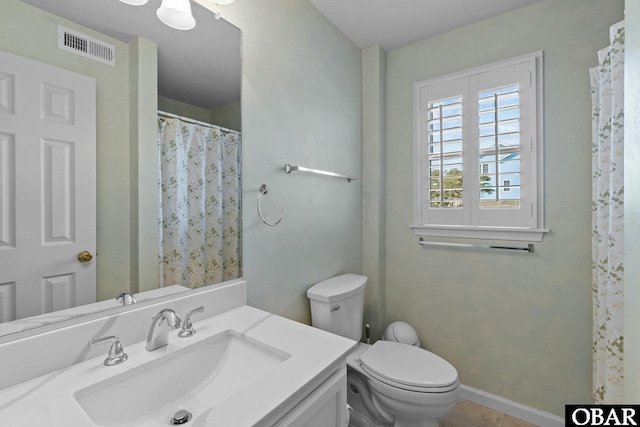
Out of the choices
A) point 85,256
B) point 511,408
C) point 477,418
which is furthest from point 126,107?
point 511,408

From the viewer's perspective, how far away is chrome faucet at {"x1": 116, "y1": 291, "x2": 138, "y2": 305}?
907mm

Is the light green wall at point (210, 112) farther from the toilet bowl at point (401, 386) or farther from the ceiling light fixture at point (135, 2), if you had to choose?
the toilet bowl at point (401, 386)

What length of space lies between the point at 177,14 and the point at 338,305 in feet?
4.73

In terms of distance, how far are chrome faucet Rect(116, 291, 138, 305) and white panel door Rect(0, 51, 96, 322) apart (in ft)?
0.23

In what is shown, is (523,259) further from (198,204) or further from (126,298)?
(126,298)

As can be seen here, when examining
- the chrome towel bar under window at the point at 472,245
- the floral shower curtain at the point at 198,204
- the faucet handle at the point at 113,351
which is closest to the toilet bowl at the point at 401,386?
the chrome towel bar under window at the point at 472,245

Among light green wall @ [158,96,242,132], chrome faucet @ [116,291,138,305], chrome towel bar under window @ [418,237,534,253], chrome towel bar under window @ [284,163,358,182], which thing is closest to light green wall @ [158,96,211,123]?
light green wall @ [158,96,242,132]

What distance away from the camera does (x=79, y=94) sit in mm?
807

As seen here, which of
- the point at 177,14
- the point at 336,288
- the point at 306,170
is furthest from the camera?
the point at 336,288

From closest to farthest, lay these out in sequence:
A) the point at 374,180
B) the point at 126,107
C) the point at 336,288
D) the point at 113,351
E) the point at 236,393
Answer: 1. the point at 236,393
2. the point at 113,351
3. the point at 126,107
4. the point at 336,288
5. the point at 374,180

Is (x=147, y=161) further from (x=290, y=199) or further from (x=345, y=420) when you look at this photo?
(x=345, y=420)

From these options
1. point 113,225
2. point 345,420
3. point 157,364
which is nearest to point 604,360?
point 345,420

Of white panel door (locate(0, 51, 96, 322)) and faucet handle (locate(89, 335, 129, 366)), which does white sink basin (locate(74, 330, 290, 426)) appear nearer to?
faucet handle (locate(89, 335, 129, 366))

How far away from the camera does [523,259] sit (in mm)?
1732
